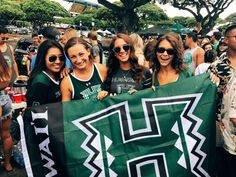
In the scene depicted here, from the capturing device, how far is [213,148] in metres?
2.91

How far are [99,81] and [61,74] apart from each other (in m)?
0.46

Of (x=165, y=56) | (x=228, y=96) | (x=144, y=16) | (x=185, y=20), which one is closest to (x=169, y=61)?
(x=165, y=56)

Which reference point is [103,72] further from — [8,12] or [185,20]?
[185,20]

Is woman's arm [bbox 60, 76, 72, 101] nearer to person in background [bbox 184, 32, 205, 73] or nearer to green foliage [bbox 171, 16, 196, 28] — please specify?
person in background [bbox 184, 32, 205, 73]

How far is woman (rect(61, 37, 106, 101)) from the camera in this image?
10.1ft

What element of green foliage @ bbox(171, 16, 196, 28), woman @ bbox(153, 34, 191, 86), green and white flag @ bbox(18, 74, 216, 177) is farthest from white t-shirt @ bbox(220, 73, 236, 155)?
green foliage @ bbox(171, 16, 196, 28)

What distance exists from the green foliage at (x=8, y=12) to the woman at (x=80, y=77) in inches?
1819

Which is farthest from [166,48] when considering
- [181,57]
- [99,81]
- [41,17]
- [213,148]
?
[41,17]

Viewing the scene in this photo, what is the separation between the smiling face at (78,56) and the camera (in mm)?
3107

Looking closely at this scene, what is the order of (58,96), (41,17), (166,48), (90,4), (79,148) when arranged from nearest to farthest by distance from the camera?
(79,148) → (166,48) → (58,96) → (41,17) → (90,4)

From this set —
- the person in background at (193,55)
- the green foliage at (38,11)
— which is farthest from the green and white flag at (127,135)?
the green foliage at (38,11)

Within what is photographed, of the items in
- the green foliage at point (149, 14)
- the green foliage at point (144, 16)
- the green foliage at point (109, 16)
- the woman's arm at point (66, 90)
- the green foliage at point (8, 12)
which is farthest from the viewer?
the green foliage at point (149, 14)

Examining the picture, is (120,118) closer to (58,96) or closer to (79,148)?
(79,148)

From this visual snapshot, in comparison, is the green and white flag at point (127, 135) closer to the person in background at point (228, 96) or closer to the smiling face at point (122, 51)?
the person in background at point (228, 96)
